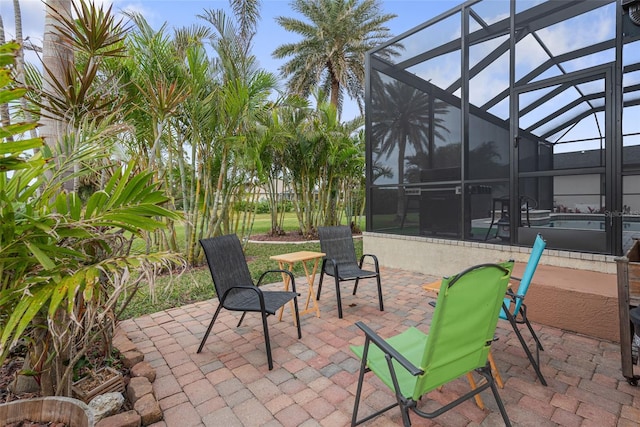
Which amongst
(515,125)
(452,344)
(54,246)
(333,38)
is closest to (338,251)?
(452,344)

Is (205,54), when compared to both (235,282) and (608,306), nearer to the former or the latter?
(235,282)

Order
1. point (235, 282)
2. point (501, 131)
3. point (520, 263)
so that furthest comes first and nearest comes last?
point (501, 131) < point (520, 263) < point (235, 282)

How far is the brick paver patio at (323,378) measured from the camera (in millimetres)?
1997

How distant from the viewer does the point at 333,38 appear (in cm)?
1351

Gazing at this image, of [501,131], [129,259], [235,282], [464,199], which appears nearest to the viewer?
[129,259]

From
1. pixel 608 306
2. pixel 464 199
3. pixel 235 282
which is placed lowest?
pixel 608 306

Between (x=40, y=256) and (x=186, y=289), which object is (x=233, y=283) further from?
(x=186, y=289)

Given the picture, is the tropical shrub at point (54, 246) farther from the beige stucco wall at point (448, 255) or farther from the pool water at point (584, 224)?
the pool water at point (584, 224)

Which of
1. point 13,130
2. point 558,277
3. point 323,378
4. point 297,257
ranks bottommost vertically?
point 323,378

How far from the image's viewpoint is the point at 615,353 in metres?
2.75

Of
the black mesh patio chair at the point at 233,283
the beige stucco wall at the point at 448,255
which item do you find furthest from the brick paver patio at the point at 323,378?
the beige stucco wall at the point at 448,255

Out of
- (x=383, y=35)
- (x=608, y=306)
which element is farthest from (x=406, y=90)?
(x=383, y=35)

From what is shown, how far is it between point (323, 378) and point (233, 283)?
4.16ft

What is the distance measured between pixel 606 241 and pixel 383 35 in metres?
12.9
